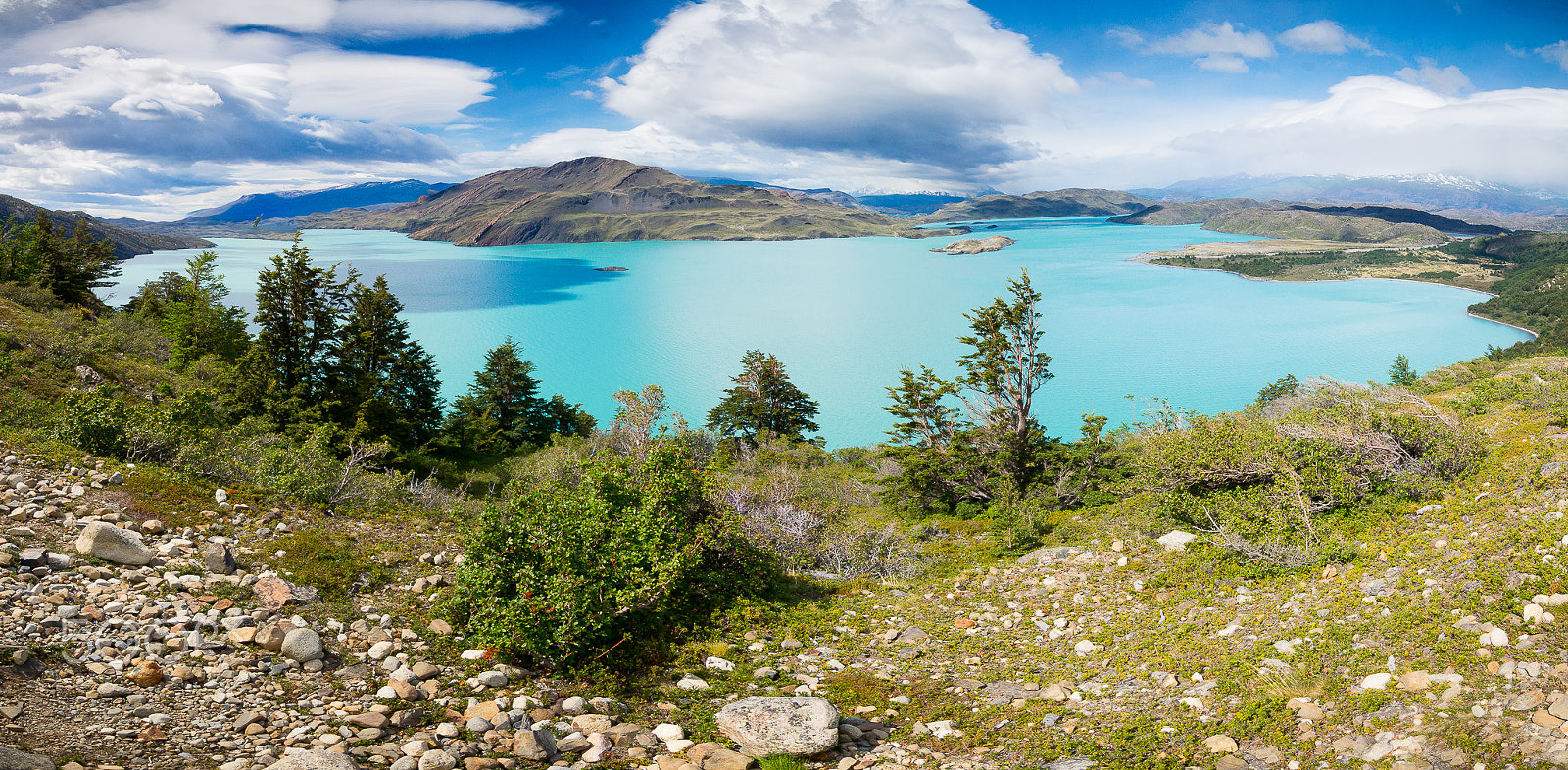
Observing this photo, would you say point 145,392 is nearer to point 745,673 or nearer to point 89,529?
point 89,529

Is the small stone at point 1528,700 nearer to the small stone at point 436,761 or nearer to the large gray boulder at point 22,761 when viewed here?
the small stone at point 436,761

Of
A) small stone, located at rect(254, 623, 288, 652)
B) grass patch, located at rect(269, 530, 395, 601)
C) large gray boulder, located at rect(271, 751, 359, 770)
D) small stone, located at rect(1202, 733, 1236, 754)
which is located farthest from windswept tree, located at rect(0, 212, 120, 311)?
small stone, located at rect(1202, 733, 1236, 754)

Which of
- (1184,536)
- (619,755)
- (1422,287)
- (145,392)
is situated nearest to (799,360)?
(145,392)

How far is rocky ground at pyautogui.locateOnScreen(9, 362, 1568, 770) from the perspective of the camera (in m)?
6.22

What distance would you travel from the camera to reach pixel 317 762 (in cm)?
580

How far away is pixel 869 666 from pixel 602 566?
14.2 feet

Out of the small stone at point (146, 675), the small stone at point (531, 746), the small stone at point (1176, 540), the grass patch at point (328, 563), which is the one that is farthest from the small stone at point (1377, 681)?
the grass patch at point (328, 563)

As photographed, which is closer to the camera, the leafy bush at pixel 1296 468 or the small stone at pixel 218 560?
the small stone at pixel 218 560

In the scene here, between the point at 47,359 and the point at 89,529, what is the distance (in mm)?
20713

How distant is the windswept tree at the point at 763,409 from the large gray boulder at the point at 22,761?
41558 mm

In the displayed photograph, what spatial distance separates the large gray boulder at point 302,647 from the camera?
7.65m

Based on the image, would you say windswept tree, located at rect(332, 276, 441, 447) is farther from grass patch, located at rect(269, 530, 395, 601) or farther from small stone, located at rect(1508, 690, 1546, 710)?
small stone, located at rect(1508, 690, 1546, 710)

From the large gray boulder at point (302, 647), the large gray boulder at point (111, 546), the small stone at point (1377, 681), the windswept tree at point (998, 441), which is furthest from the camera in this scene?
the windswept tree at point (998, 441)

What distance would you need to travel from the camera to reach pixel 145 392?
24.5m
